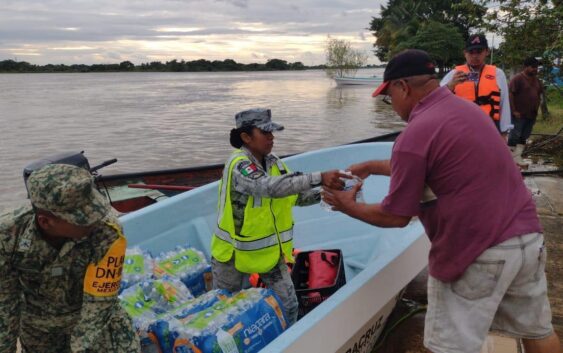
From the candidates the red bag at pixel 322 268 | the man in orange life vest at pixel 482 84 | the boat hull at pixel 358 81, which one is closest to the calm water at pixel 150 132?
the red bag at pixel 322 268

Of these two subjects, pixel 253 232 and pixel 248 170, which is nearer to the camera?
pixel 248 170

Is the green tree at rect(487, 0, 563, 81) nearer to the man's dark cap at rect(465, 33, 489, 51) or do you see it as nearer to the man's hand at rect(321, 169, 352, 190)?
the man's dark cap at rect(465, 33, 489, 51)

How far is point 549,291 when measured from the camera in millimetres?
4039

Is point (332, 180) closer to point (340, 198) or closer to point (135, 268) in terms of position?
point (340, 198)

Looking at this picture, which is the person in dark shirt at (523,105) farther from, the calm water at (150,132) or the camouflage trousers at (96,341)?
the calm water at (150,132)

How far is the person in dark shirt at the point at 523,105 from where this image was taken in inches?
320

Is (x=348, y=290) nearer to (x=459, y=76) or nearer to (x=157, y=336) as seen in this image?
(x=157, y=336)

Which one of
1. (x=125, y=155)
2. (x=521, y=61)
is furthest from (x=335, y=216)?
(x=125, y=155)

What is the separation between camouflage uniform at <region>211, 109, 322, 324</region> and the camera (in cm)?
260

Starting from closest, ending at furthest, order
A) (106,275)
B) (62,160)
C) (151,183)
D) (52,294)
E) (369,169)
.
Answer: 1. (106,275)
2. (52,294)
3. (369,169)
4. (62,160)
5. (151,183)

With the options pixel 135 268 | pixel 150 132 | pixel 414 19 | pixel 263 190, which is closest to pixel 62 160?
pixel 135 268

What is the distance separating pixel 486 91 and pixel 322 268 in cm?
258

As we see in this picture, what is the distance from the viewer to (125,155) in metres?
15.7

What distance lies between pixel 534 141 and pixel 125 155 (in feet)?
39.1
